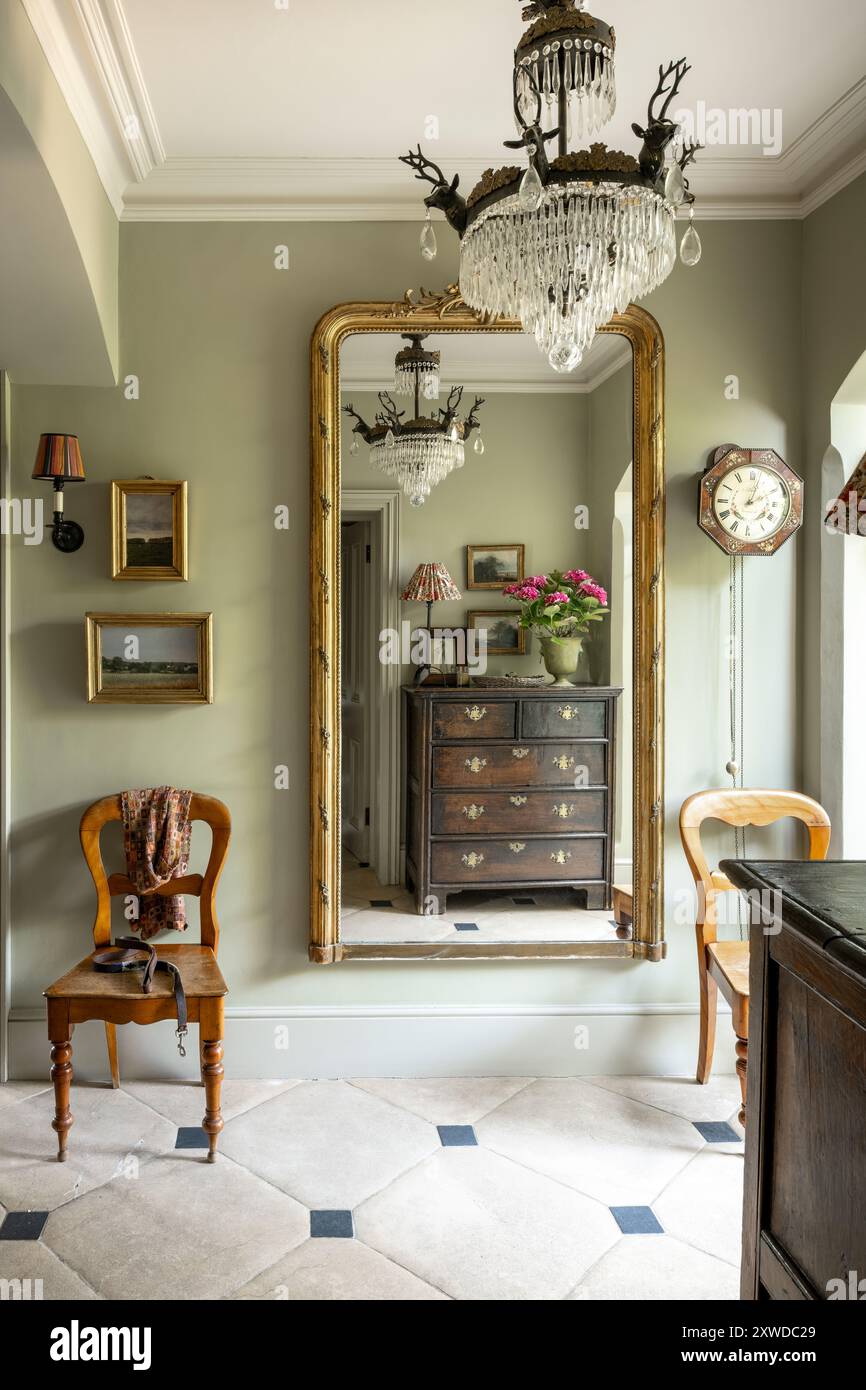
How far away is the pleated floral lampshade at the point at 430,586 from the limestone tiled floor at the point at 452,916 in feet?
2.94

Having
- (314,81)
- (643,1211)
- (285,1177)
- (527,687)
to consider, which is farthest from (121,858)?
(314,81)

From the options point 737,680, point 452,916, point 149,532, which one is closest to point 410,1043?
point 452,916

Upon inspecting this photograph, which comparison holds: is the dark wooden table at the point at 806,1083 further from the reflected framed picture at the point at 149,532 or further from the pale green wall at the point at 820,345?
the reflected framed picture at the point at 149,532

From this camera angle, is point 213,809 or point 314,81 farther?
point 213,809

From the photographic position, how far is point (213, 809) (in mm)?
3143

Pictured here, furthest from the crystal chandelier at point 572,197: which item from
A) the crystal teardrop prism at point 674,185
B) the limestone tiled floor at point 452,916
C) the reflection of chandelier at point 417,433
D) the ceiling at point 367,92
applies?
the limestone tiled floor at point 452,916

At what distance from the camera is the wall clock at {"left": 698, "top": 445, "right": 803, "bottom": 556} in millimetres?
3158

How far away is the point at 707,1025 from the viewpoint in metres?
3.14

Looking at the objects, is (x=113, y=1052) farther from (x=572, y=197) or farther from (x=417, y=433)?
(x=572, y=197)

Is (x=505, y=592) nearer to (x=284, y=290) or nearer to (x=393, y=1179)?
(x=284, y=290)

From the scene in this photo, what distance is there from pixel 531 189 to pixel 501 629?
151 cm

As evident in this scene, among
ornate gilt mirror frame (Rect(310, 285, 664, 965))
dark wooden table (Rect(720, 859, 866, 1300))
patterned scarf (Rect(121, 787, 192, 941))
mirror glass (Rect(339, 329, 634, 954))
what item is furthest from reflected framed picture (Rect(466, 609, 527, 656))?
dark wooden table (Rect(720, 859, 866, 1300))

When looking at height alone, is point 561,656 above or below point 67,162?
below

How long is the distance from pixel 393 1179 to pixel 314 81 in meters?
2.96
